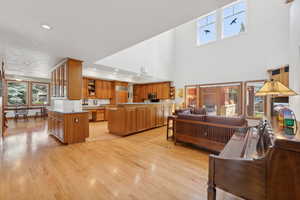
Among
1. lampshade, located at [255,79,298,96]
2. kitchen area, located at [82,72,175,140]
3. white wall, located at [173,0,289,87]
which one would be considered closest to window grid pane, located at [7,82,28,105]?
kitchen area, located at [82,72,175,140]

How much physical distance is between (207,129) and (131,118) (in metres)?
2.50

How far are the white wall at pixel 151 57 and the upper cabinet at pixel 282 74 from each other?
15.0 feet

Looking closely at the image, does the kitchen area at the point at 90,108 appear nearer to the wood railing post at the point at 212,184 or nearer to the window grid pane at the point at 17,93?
the wood railing post at the point at 212,184

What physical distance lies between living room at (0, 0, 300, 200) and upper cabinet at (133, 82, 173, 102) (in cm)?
138

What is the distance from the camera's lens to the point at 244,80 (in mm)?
5746

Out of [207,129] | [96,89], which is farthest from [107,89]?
[207,129]

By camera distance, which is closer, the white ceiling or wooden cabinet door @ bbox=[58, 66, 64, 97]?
the white ceiling

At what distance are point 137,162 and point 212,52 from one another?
21.4 feet

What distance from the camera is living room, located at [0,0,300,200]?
1127mm

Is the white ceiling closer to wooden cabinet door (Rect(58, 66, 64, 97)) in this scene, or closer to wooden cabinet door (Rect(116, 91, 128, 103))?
wooden cabinet door (Rect(58, 66, 64, 97))

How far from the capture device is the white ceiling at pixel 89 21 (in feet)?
5.32

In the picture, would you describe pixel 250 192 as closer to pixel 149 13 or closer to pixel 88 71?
pixel 149 13

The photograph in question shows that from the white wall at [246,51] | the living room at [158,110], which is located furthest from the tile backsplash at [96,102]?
the white wall at [246,51]

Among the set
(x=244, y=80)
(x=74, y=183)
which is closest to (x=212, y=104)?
(x=244, y=80)
